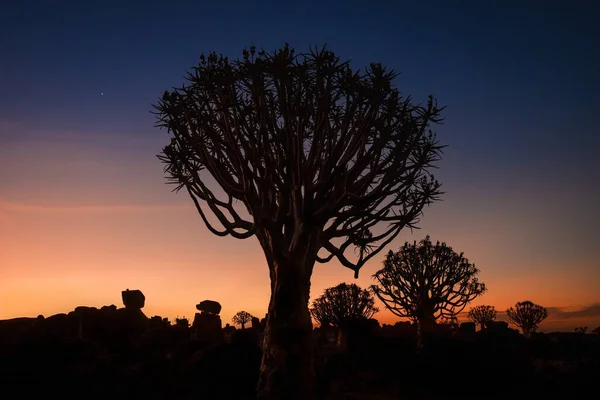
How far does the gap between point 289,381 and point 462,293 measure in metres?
17.2

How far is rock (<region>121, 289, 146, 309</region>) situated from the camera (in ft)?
113

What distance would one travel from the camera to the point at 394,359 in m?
17.2

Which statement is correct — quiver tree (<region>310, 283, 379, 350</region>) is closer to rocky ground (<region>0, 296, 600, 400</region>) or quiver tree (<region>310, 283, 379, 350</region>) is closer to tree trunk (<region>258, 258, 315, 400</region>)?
rocky ground (<region>0, 296, 600, 400</region>)

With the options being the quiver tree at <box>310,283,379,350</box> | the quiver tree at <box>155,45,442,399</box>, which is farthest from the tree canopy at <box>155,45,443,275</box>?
the quiver tree at <box>310,283,379,350</box>

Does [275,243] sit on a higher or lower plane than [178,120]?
lower

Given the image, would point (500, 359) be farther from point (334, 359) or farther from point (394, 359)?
point (334, 359)

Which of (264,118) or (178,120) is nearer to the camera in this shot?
(264,118)

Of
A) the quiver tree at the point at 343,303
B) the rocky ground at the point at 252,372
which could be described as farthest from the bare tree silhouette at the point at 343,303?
the rocky ground at the point at 252,372

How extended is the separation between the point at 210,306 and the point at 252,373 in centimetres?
2558

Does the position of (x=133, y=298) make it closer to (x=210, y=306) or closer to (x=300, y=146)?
(x=210, y=306)

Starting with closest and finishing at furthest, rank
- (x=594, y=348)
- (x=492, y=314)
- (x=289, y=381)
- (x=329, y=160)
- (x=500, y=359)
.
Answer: (x=289, y=381)
(x=329, y=160)
(x=500, y=359)
(x=594, y=348)
(x=492, y=314)

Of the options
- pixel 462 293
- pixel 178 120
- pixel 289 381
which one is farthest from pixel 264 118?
pixel 462 293

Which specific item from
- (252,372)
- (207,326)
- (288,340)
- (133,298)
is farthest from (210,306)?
(288,340)

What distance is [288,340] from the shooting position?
11703 millimetres
